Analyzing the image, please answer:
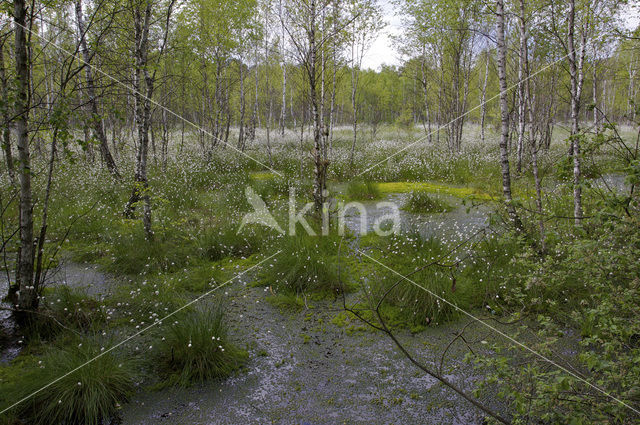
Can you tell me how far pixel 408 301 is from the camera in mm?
4980

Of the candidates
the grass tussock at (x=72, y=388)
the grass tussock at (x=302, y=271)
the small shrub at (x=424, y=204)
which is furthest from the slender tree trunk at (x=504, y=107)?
the grass tussock at (x=72, y=388)

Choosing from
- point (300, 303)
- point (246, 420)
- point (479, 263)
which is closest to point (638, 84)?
point (479, 263)

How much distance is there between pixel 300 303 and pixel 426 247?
2308 millimetres

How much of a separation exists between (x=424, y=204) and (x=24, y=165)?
8.04m

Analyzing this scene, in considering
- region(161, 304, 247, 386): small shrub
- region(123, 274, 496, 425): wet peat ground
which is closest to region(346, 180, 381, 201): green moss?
region(123, 274, 496, 425): wet peat ground

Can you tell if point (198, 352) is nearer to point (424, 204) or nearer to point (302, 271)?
point (302, 271)

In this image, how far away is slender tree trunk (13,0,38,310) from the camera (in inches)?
147

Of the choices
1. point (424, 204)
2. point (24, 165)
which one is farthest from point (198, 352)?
point (424, 204)

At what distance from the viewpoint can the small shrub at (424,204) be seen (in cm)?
927

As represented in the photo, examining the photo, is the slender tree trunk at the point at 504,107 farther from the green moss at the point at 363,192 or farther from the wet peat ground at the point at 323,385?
the green moss at the point at 363,192

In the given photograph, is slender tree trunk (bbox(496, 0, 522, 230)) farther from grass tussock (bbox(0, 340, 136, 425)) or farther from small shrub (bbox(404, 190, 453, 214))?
grass tussock (bbox(0, 340, 136, 425))

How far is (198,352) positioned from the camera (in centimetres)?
388

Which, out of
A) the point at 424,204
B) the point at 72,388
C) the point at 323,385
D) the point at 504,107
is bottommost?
the point at 323,385

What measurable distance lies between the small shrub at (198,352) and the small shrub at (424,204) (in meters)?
6.42
